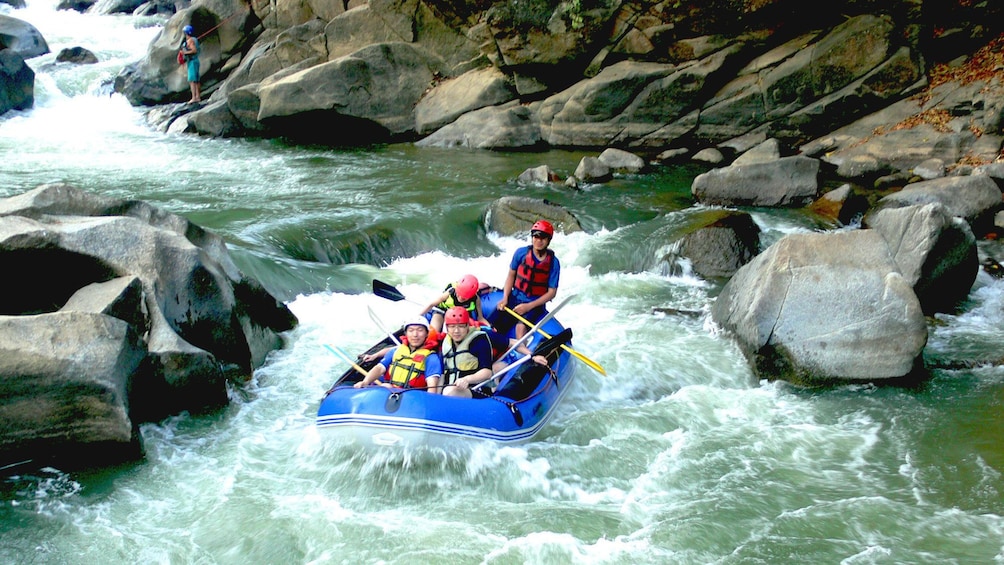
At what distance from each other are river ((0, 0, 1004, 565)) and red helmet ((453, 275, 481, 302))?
122cm

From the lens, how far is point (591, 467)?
222 inches

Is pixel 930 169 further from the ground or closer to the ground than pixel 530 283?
further from the ground

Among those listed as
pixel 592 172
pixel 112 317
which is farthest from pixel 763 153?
pixel 112 317

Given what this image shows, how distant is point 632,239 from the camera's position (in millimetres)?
10336

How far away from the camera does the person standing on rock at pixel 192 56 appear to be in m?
18.7

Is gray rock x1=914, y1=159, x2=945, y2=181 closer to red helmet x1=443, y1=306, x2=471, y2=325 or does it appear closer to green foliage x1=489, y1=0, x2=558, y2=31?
green foliage x1=489, y1=0, x2=558, y2=31

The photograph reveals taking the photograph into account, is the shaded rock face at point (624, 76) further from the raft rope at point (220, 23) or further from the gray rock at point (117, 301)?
the gray rock at point (117, 301)

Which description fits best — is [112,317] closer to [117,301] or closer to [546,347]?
[117,301]

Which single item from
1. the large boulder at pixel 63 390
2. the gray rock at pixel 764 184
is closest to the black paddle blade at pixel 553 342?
the large boulder at pixel 63 390

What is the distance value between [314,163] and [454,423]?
10.7 metres

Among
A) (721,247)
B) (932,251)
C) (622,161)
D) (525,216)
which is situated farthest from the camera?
(622,161)

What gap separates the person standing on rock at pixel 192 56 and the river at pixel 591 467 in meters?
10.9

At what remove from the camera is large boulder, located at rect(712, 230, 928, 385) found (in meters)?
6.53

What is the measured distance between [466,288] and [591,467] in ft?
6.51
